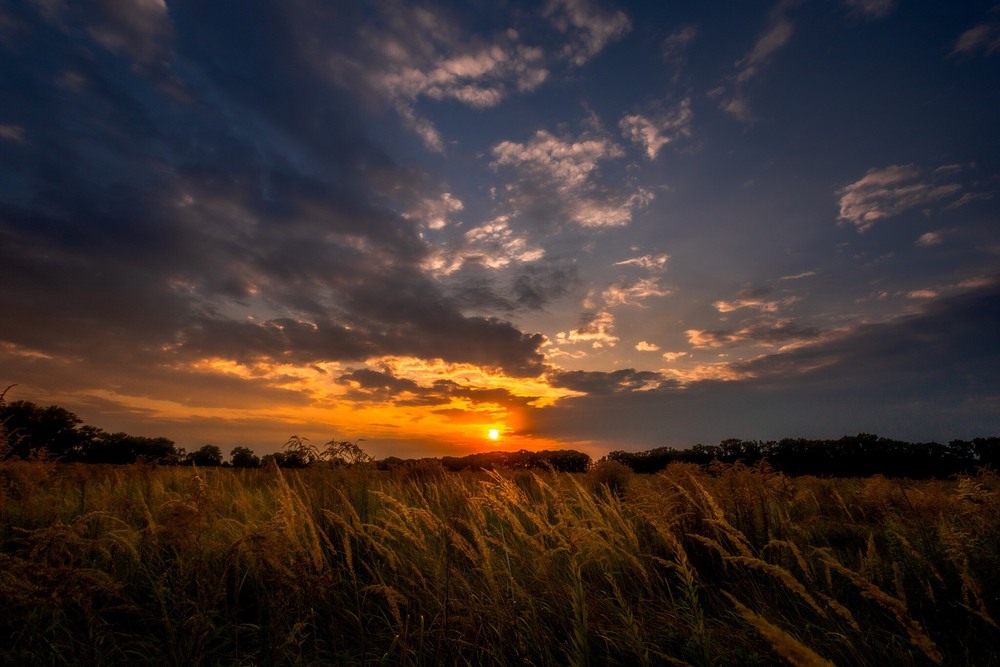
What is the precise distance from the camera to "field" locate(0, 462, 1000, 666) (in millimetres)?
2844

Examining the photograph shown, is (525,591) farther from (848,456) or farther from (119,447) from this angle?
(119,447)

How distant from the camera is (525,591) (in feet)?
13.3

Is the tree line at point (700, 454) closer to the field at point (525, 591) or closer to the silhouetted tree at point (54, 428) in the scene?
the silhouetted tree at point (54, 428)

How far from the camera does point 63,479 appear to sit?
1124cm

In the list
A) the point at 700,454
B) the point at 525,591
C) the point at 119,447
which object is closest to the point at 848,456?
the point at 700,454

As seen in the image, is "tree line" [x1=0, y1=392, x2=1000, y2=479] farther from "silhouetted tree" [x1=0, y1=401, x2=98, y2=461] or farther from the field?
the field

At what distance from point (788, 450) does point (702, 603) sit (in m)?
17.3

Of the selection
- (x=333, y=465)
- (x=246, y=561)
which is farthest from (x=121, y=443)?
(x=246, y=561)

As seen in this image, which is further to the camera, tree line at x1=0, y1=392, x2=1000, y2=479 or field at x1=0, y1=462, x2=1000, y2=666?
tree line at x1=0, y1=392, x2=1000, y2=479

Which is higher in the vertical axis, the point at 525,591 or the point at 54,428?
the point at 54,428

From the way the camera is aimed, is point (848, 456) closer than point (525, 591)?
No

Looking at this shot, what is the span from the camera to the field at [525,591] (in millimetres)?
2844

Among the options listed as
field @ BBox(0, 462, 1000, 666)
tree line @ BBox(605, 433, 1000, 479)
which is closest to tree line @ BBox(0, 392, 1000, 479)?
tree line @ BBox(605, 433, 1000, 479)

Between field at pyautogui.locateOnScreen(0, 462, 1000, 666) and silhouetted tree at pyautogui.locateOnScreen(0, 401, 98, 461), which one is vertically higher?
silhouetted tree at pyautogui.locateOnScreen(0, 401, 98, 461)
